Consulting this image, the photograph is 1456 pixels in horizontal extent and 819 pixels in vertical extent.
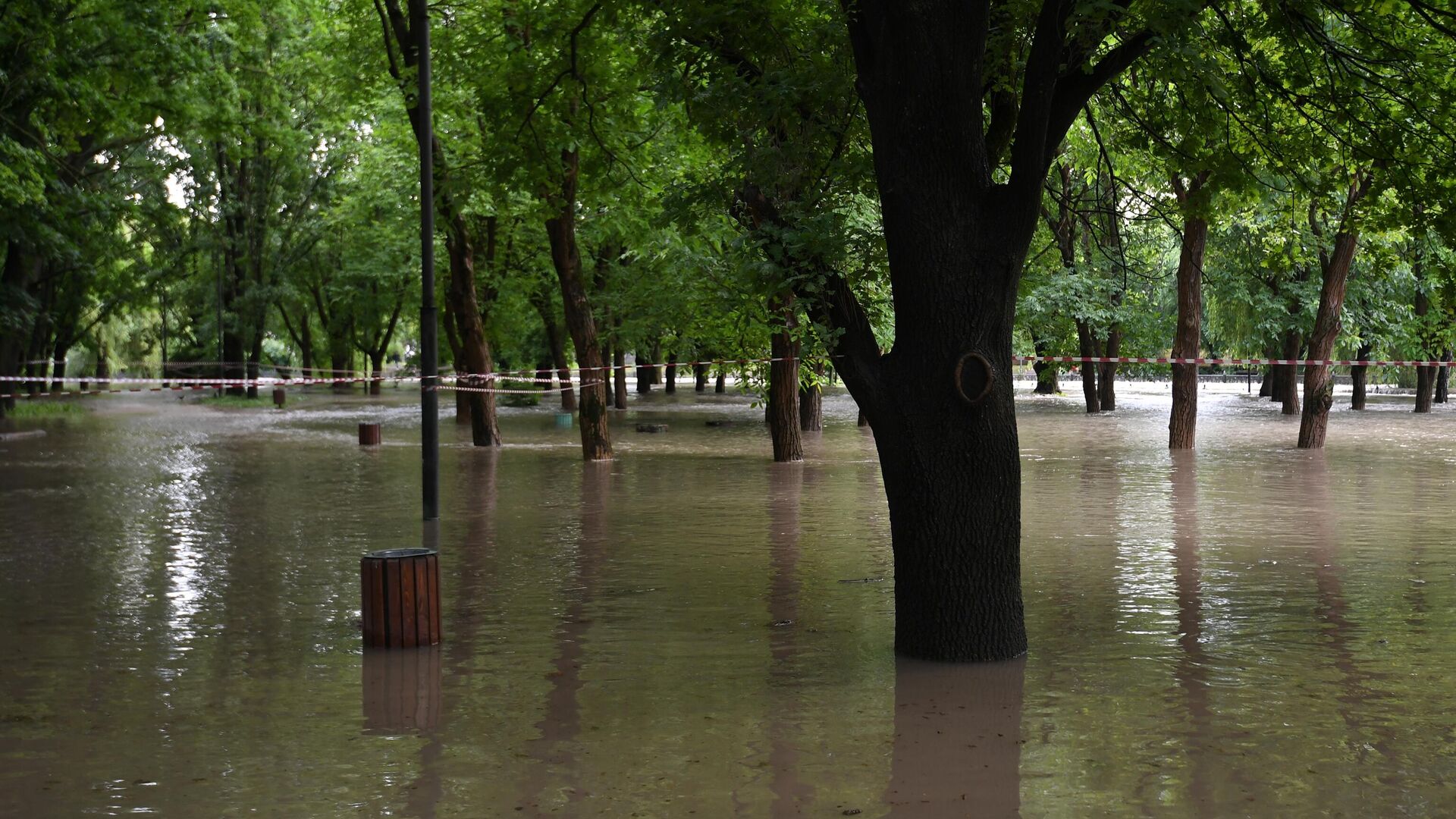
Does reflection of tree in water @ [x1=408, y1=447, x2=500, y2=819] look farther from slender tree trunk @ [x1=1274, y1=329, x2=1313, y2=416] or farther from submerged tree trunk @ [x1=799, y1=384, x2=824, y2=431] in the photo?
slender tree trunk @ [x1=1274, y1=329, x2=1313, y2=416]

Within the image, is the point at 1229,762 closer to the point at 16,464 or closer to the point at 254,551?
the point at 254,551

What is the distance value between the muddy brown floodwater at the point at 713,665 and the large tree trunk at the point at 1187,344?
23.1 ft

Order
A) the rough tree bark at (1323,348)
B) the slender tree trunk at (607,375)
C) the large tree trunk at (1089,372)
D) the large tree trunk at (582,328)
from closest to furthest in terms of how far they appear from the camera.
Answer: the large tree trunk at (582,328) → the slender tree trunk at (607,375) → the rough tree bark at (1323,348) → the large tree trunk at (1089,372)

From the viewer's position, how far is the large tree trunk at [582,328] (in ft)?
77.2

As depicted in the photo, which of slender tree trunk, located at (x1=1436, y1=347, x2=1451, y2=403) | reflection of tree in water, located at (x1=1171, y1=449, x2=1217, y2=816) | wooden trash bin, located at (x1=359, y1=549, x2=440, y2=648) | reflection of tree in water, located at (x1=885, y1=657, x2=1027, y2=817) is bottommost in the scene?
reflection of tree in water, located at (x1=885, y1=657, x2=1027, y2=817)

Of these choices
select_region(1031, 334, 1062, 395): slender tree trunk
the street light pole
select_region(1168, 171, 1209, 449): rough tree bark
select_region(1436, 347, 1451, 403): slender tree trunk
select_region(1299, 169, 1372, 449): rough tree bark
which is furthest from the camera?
select_region(1436, 347, 1451, 403): slender tree trunk

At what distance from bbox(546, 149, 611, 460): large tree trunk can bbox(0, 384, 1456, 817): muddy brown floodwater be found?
18.6ft

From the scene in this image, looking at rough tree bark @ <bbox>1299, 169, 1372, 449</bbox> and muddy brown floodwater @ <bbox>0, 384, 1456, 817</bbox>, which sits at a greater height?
rough tree bark @ <bbox>1299, 169, 1372, 449</bbox>

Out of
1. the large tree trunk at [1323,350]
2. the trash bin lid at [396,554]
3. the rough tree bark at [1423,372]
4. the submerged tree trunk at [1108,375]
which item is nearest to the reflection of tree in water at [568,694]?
the trash bin lid at [396,554]

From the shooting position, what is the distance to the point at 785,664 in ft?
27.6

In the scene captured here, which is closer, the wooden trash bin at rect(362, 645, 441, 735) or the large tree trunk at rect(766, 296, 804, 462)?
the wooden trash bin at rect(362, 645, 441, 735)

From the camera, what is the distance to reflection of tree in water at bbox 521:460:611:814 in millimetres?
6027

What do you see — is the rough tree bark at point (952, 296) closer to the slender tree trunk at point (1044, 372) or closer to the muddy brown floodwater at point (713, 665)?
the muddy brown floodwater at point (713, 665)

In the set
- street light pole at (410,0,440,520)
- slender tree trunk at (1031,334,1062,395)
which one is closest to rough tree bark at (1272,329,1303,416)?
slender tree trunk at (1031,334,1062,395)
